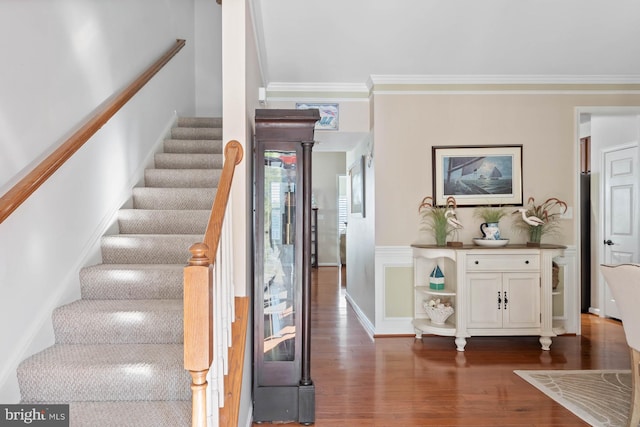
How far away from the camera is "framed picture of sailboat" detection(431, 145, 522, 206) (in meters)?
4.37

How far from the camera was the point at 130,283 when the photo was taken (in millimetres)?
2463

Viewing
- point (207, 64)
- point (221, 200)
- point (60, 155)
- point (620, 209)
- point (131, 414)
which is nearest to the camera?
point (221, 200)

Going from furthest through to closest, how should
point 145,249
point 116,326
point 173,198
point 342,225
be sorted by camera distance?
1. point 342,225
2. point 173,198
3. point 145,249
4. point 116,326

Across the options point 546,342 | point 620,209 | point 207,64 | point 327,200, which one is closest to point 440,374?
point 546,342

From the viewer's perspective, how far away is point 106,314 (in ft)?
7.20

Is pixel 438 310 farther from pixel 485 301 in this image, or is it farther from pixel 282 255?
pixel 282 255

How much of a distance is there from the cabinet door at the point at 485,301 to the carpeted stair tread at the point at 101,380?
2.80 metres

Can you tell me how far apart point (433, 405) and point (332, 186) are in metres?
7.66

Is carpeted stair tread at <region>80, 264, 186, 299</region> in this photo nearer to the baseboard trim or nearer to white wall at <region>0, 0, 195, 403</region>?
white wall at <region>0, 0, 195, 403</region>

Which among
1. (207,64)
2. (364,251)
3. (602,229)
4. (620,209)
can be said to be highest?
Answer: (207,64)

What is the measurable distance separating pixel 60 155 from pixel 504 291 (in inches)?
143

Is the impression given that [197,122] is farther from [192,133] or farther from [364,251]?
[364,251]

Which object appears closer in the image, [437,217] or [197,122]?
[437,217]

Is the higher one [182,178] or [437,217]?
[182,178]
